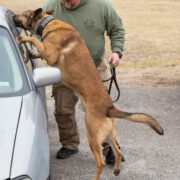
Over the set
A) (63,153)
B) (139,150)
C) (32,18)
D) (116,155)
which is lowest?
(139,150)

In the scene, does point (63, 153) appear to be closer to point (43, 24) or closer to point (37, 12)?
point (43, 24)

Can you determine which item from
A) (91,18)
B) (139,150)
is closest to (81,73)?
(91,18)

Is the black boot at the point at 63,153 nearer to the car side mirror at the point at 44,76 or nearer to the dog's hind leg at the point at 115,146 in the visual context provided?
the dog's hind leg at the point at 115,146

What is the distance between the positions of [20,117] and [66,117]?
5.84ft

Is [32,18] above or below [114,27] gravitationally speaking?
above

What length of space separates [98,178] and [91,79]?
890 millimetres

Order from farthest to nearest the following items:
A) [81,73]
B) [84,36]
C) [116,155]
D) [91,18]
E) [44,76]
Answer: [84,36] → [91,18] → [116,155] → [81,73] → [44,76]

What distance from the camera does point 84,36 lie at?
4707 millimetres

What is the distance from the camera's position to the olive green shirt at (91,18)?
4.61 meters

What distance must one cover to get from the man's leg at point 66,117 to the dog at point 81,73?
485mm

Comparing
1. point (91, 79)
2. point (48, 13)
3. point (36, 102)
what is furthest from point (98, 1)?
point (36, 102)

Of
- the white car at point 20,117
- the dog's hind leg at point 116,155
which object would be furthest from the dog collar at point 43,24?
the dog's hind leg at point 116,155

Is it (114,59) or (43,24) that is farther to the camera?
(114,59)

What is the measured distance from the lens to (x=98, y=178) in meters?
4.04
